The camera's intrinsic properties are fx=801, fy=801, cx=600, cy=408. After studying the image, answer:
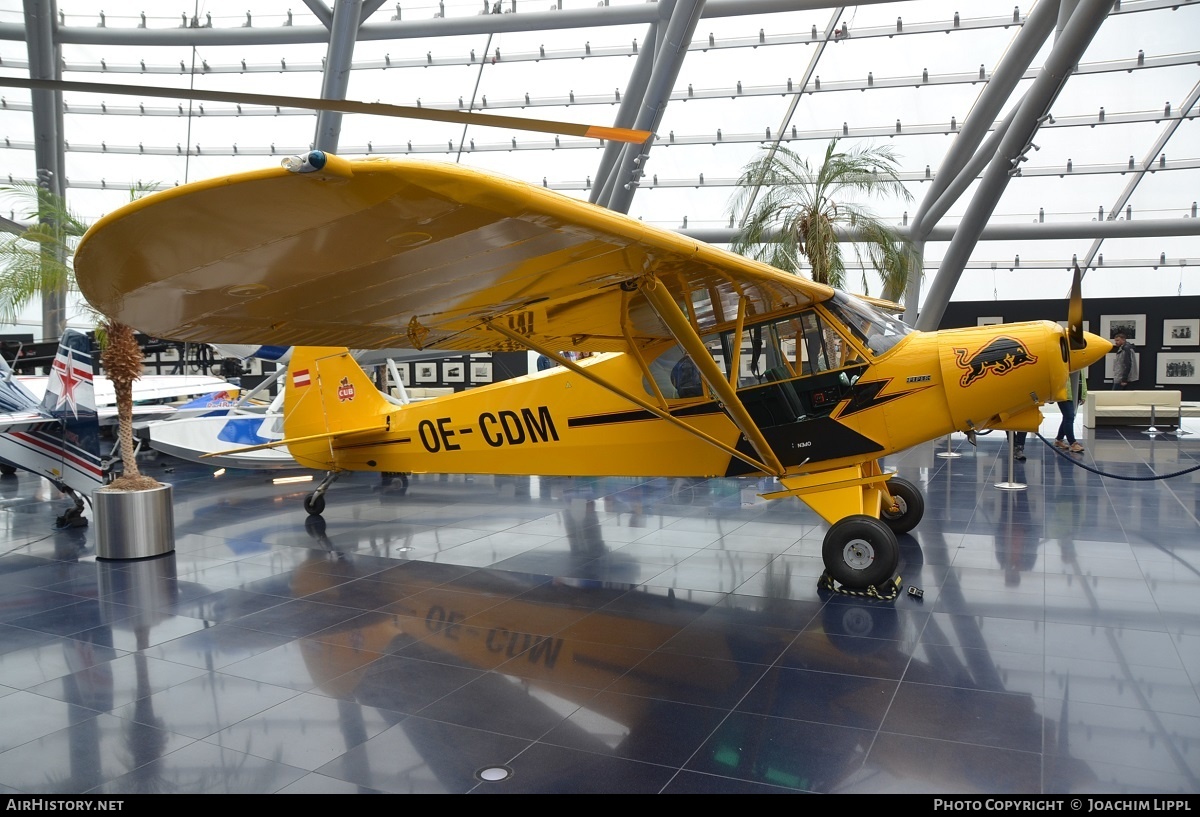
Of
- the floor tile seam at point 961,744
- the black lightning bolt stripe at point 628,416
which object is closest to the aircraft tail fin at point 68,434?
Result: the black lightning bolt stripe at point 628,416

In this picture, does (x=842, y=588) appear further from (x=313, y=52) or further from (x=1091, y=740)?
(x=313, y=52)

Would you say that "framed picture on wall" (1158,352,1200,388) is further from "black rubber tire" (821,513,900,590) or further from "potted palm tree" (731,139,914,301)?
"black rubber tire" (821,513,900,590)

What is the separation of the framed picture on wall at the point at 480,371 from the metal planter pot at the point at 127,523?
1363cm

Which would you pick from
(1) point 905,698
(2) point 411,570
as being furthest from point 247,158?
(1) point 905,698

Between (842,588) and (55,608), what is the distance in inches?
231

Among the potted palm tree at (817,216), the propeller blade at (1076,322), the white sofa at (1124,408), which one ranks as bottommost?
the white sofa at (1124,408)

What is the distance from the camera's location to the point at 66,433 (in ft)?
28.9

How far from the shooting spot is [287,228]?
10.4 ft

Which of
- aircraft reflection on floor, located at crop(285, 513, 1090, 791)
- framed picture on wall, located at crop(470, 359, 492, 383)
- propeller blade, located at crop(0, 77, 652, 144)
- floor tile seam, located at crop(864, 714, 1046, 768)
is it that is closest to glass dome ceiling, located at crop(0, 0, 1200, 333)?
framed picture on wall, located at crop(470, 359, 492, 383)

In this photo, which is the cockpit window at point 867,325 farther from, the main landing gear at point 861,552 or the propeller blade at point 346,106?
the propeller blade at point 346,106

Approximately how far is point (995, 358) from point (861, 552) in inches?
67.3

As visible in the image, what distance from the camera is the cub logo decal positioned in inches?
227

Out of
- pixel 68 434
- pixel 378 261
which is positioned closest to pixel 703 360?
pixel 378 261

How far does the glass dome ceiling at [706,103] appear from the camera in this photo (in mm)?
14633
